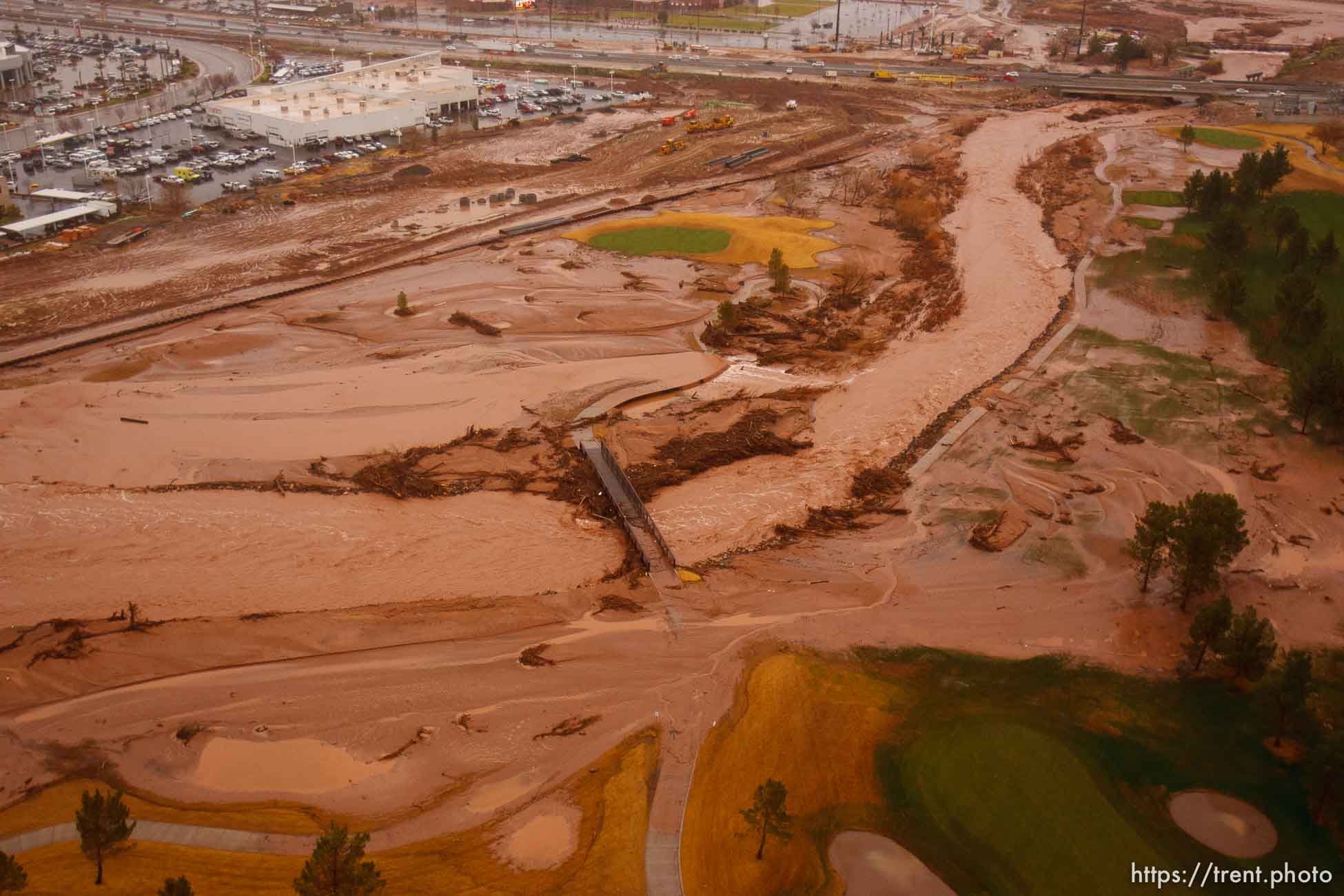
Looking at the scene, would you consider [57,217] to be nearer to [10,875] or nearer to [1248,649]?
[10,875]

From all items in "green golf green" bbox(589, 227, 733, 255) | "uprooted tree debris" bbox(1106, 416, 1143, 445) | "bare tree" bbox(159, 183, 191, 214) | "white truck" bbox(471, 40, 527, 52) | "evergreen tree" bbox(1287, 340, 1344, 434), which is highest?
"white truck" bbox(471, 40, 527, 52)

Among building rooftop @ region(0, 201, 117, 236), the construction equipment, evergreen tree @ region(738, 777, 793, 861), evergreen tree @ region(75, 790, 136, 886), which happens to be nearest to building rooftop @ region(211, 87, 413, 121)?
building rooftop @ region(0, 201, 117, 236)

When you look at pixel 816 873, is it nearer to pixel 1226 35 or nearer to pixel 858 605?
pixel 858 605

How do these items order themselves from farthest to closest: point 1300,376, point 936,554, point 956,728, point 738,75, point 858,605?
point 738,75 < point 1300,376 < point 936,554 < point 858,605 < point 956,728

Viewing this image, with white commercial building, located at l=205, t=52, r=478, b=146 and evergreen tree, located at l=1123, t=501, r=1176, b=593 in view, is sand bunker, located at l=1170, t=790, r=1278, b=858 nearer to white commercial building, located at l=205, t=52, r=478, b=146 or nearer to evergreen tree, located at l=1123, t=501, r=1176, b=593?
evergreen tree, located at l=1123, t=501, r=1176, b=593

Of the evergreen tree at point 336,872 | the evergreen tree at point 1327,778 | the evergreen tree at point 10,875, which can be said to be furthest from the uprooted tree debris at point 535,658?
the evergreen tree at point 1327,778

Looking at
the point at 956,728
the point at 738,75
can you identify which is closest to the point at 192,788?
the point at 956,728

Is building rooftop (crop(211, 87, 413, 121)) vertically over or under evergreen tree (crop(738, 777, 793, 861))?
over

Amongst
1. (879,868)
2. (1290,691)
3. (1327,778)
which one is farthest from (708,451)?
(1327,778)
